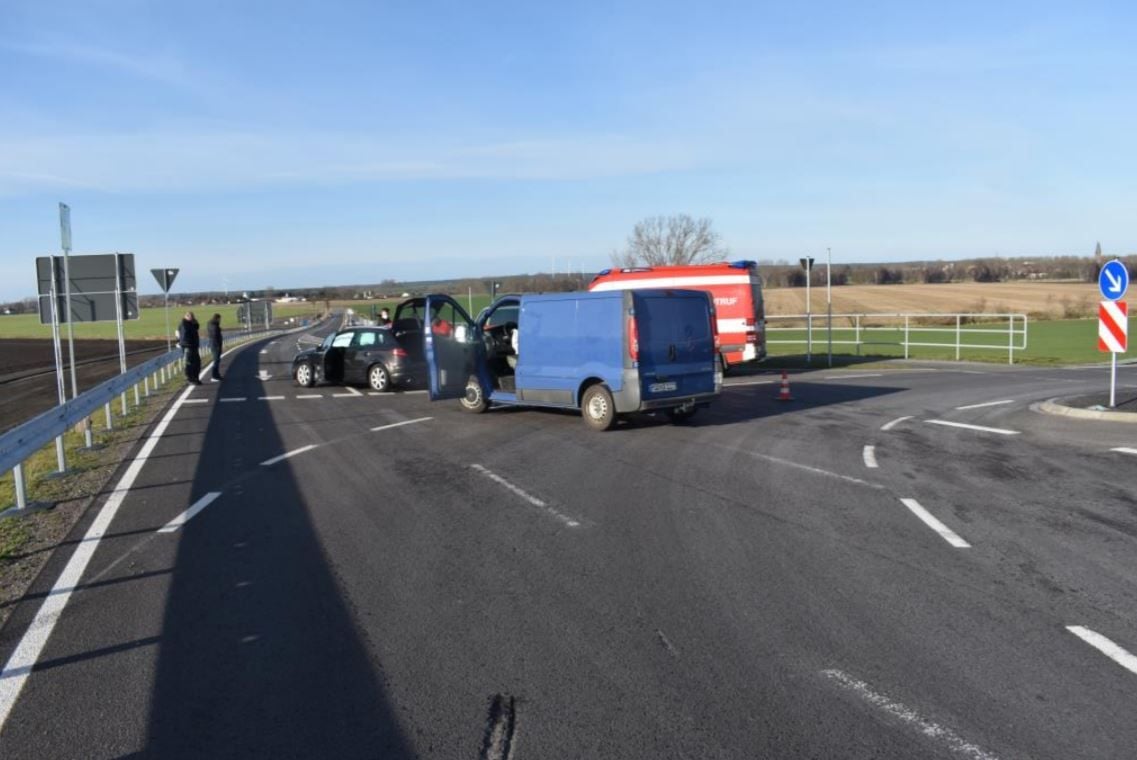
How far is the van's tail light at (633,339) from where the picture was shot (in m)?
13.6

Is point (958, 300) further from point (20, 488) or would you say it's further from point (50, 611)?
point (50, 611)

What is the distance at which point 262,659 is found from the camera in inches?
199

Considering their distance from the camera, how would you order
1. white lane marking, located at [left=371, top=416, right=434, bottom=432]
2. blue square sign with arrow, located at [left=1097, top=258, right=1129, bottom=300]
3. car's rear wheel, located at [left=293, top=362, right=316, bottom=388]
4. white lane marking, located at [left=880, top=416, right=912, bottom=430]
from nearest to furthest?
1. white lane marking, located at [left=880, top=416, right=912, bottom=430]
2. white lane marking, located at [left=371, top=416, right=434, bottom=432]
3. blue square sign with arrow, located at [left=1097, top=258, right=1129, bottom=300]
4. car's rear wheel, located at [left=293, top=362, right=316, bottom=388]

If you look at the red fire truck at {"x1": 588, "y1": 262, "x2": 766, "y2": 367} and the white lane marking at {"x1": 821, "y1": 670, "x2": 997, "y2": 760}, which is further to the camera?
the red fire truck at {"x1": 588, "y1": 262, "x2": 766, "y2": 367}

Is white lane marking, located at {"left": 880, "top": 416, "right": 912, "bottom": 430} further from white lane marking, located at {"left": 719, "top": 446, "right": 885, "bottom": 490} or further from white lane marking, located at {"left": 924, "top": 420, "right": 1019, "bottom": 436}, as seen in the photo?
white lane marking, located at {"left": 719, "top": 446, "right": 885, "bottom": 490}

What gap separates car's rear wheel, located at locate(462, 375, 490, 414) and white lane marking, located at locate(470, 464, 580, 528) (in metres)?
5.31

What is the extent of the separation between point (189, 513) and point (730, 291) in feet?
58.0

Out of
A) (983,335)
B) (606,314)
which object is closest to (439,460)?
(606,314)

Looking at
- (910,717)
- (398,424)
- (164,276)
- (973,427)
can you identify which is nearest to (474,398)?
(398,424)

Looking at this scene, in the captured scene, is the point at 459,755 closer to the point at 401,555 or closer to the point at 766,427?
the point at 401,555

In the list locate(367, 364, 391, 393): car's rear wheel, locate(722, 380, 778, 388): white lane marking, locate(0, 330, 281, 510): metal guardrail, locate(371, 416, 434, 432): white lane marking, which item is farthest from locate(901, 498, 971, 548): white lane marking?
locate(367, 364, 391, 393): car's rear wheel

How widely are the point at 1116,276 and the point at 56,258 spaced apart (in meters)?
19.0

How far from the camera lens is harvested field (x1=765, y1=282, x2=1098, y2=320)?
57906 millimetres

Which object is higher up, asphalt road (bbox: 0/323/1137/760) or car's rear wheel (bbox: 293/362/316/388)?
car's rear wheel (bbox: 293/362/316/388)
